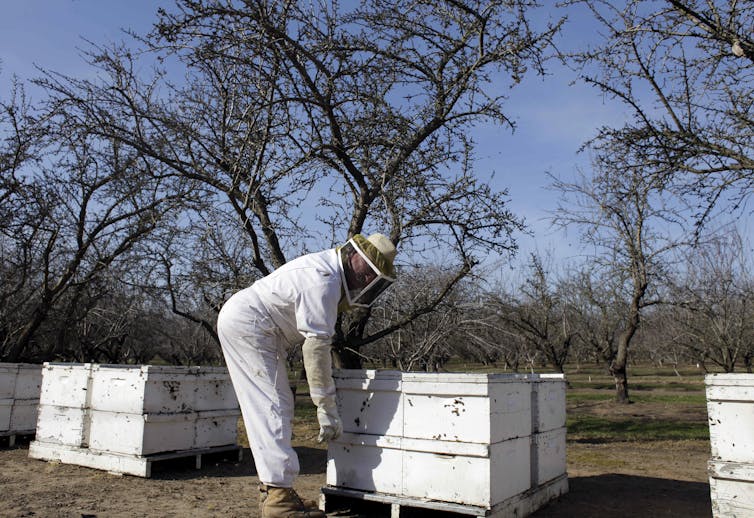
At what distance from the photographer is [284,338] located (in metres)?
4.45

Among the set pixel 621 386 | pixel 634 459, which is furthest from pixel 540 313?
pixel 634 459

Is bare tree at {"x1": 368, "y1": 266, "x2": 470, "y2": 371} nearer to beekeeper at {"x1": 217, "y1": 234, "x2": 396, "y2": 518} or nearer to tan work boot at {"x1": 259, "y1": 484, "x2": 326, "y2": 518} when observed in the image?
beekeeper at {"x1": 217, "y1": 234, "x2": 396, "y2": 518}

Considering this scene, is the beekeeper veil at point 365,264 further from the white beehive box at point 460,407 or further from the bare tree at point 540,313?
the bare tree at point 540,313

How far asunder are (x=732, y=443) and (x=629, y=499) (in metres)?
1.70

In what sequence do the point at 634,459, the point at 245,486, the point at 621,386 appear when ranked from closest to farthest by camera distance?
the point at 245,486 → the point at 634,459 → the point at 621,386

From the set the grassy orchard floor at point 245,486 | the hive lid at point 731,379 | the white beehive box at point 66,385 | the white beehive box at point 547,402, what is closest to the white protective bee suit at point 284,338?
the grassy orchard floor at point 245,486

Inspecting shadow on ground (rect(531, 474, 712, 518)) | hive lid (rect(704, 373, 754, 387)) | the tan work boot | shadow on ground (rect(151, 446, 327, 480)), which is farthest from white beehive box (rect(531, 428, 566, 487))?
shadow on ground (rect(151, 446, 327, 480))

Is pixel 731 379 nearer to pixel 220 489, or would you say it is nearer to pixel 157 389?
pixel 220 489

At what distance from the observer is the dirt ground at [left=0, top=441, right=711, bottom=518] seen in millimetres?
4809

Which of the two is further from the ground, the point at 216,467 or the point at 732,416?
the point at 732,416

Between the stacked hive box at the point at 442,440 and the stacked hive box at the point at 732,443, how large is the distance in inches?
49.3

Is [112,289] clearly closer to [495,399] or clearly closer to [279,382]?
[279,382]

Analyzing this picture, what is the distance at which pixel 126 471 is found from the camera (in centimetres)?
605

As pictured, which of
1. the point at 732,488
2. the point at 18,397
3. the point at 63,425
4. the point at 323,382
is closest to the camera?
the point at 732,488
